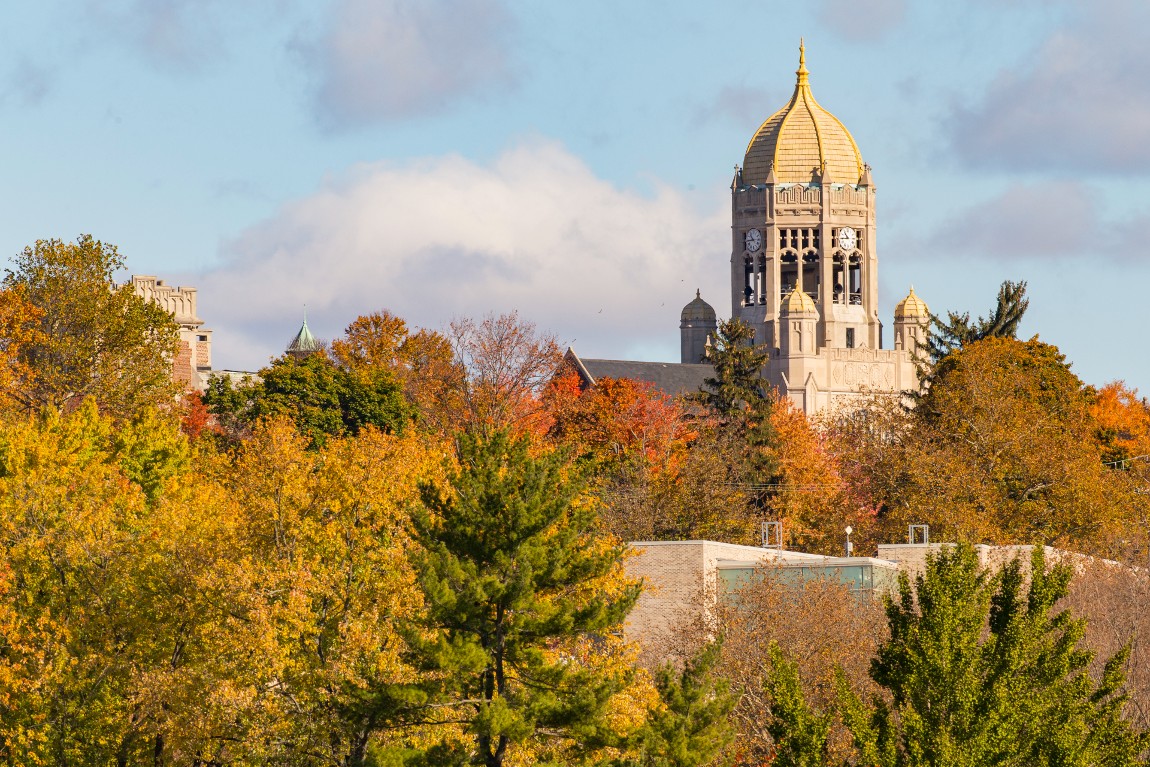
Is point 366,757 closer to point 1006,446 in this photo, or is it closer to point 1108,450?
point 1006,446

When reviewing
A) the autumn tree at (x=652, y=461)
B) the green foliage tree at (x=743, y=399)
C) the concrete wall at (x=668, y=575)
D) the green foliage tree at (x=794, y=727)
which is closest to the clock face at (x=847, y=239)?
the autumn tree at (x=652, y=461)

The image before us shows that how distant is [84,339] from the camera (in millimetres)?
76438

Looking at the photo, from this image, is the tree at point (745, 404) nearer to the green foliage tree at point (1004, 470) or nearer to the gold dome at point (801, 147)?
the green foliage tree at point (1004, 470)

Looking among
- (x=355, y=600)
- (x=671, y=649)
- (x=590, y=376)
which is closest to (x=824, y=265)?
(x=590, y=376)

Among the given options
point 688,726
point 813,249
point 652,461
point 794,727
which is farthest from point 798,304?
point 794,727

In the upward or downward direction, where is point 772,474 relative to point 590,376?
downward

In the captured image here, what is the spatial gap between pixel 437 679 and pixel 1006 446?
4464 cm

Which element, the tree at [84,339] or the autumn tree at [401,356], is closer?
the tree at [84,339]

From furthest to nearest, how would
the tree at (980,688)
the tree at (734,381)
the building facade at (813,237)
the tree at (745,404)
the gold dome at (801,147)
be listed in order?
the gold dome at (801,147)
the building facade at (813,237)
the tree at (734,381)
the tree at (745,404)
the tree at (980,688)

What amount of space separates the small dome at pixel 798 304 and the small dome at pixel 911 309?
23.2 ft

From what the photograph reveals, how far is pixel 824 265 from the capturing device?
169m

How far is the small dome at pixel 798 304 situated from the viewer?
160 meters

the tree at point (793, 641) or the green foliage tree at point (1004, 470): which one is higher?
the green foliage tree at point (1004, 470)

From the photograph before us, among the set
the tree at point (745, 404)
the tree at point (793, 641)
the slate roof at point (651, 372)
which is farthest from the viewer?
the slate roof at point (651, 372)
